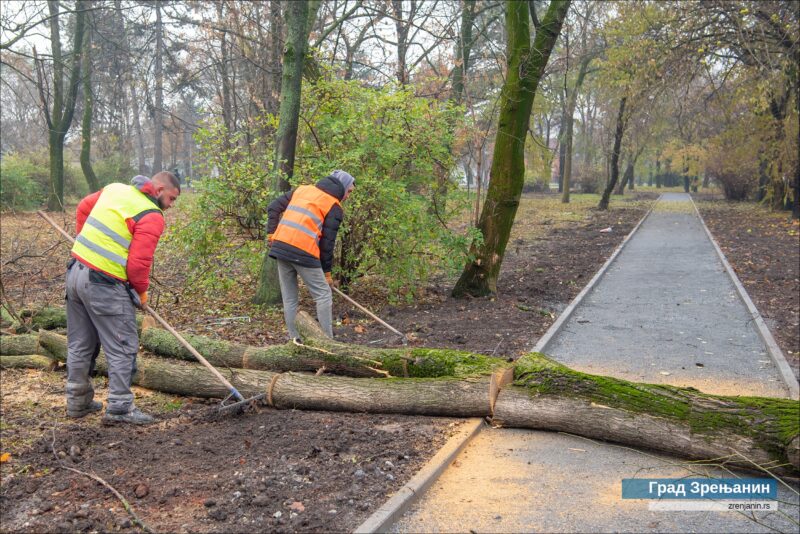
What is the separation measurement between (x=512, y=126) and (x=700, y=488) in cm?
630

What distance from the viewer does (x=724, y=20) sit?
51.9 feet

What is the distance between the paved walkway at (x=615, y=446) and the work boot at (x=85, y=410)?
9.16ft

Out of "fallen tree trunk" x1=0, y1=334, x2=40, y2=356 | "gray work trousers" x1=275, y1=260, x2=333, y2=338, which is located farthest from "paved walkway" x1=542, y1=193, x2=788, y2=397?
"fallen tree trunk" x1=0, y1=334, x2=40, y2=356

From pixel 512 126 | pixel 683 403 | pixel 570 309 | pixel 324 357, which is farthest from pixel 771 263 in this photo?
pixel 324 357

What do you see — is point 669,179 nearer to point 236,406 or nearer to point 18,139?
point 18,139

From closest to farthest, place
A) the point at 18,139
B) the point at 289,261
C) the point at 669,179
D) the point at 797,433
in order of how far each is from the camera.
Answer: the point at 797,433 → the point at 289,261 → the point at 18,139 → the point at 669,179

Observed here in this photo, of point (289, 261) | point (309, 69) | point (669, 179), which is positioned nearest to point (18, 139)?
point (309, 69)

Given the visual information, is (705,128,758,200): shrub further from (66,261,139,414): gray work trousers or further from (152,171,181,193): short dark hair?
(66,261,139,414): gray work trousers

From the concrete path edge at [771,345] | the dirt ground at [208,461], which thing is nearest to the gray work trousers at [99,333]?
the dirt ground at [208,461]

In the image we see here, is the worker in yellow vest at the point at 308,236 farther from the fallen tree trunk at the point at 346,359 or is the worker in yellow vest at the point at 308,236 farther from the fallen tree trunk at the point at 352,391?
the fallen tree trunk at the point at 352,391

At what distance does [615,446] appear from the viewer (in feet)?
14.5

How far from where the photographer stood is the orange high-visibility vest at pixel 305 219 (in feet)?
20.9

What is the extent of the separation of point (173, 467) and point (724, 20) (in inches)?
658

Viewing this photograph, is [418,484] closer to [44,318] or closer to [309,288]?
[309,288]
